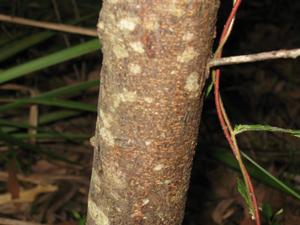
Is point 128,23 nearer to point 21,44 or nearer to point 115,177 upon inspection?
point 115,177

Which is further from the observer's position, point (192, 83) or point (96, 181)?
point (96, 181)

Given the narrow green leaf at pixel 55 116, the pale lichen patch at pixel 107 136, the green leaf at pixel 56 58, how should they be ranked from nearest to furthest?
1. the pale lichen patch at pixel 107 136
2. the green leaf at pixel 56 58
3. the narrow green leaf at pixel 55 116

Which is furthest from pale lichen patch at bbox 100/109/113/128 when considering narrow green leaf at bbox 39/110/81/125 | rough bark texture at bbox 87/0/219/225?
narrow green leaf at bbox 39/110/81/125

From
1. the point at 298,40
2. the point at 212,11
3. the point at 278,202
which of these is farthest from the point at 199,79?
the point at 298,40

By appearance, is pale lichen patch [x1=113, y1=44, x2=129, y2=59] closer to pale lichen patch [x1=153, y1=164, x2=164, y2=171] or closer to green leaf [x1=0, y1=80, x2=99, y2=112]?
pale lichen patch [x1=153, y1=164, x2=164, y2=171]

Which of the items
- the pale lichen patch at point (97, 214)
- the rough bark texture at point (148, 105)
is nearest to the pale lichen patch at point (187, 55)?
the rough bark texture at point (148, 105)

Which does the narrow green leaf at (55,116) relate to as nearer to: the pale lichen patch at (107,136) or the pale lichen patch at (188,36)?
the pale lichen patch at (107,136)

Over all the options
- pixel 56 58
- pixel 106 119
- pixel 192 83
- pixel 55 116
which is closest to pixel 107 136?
pixel 106 119
